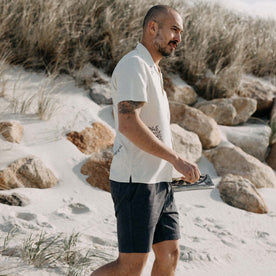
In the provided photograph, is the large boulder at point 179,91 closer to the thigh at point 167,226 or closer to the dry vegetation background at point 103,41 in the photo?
the dry vegetation background at point 103,41

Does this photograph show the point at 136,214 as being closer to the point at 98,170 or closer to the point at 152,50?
the point at 152,50

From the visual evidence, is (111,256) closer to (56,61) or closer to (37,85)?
(37,85)

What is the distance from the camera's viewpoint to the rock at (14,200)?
3.72 metres

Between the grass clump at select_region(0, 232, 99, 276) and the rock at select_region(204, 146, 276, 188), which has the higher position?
the grass clump at select_region(0, 232, 99, 276)

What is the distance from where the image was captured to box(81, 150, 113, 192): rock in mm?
4406

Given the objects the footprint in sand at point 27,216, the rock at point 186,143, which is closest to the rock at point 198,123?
the rock at point 186,143

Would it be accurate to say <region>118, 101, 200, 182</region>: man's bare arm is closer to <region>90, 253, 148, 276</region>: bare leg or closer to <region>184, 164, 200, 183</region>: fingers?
<region>184, 164, 200, 183</region>: fingers

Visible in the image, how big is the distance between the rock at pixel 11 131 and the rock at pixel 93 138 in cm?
60

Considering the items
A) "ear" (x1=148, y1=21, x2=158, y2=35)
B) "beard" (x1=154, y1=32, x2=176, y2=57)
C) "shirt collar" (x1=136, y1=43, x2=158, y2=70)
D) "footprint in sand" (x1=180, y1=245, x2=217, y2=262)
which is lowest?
"footprint in sand" (x1=180, y1=245, x2=217, y2=262)

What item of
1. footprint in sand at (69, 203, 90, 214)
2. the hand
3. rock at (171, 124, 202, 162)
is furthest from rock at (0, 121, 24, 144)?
the hand

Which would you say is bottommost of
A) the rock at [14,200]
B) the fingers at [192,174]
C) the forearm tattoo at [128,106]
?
the rock at [14,200]

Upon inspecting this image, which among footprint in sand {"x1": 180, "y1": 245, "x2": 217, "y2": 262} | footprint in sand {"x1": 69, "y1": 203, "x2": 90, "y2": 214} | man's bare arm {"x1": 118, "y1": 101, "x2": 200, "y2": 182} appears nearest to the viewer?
man's bare arm {"x1": 118, "y1": 101, "x2": 200, "y2": 182}

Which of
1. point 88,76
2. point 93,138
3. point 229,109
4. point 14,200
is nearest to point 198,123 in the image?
point 229,109

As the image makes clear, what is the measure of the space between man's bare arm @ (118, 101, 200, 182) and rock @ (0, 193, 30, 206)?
2.22m
